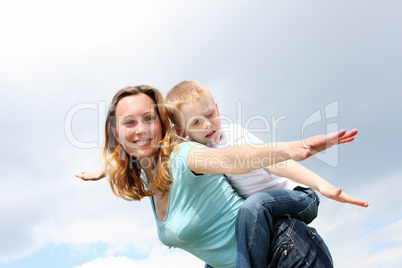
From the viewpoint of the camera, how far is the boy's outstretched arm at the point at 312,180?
2691mm

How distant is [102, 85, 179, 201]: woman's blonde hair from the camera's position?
3.63 metres

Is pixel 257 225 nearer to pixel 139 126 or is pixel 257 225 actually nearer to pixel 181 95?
pixel 139 126

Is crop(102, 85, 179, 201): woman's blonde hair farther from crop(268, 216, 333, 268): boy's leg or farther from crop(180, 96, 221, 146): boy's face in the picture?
crop(268, 216, 333, 268): boy's leg

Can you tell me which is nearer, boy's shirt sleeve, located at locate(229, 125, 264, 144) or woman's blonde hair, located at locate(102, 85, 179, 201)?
woman's blonde hair, located at locate(102, 85, 179, 201)

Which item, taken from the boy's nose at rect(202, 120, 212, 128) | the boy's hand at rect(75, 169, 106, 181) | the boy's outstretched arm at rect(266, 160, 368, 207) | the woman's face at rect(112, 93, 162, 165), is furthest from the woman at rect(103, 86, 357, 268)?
the boy's hand at rect(75, 169, 106, 181)

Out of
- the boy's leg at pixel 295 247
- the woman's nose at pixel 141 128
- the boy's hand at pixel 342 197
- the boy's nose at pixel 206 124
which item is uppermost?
the boy's nose at pixel 206 124

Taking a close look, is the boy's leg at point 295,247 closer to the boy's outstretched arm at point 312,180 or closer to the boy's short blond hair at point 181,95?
the boy's outstretched arm at point 312,180

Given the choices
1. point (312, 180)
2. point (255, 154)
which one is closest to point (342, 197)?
point (312, 180)

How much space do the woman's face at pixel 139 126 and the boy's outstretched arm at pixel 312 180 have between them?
1.22m

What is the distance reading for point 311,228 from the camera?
342 centimetres

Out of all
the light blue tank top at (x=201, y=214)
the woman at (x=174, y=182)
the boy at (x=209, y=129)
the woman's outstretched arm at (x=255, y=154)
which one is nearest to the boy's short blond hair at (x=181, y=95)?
the boy at (x=209, y=129)

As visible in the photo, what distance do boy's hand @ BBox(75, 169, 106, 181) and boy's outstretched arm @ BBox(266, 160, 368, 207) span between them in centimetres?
214

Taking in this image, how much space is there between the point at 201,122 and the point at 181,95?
1.40ft

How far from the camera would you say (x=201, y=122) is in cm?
426
